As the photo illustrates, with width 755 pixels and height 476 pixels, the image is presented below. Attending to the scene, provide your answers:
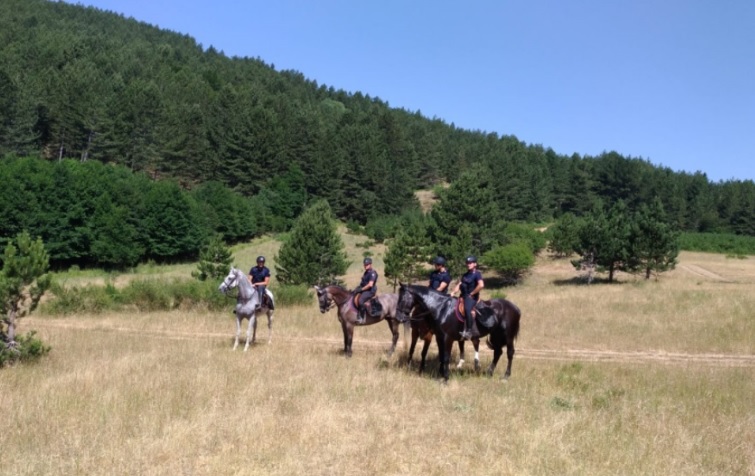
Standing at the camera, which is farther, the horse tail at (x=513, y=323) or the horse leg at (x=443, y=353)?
the horse tail at (x=513, y=323)

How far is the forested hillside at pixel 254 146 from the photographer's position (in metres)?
76.9

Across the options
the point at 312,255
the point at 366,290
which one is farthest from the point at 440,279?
the point at 312,255

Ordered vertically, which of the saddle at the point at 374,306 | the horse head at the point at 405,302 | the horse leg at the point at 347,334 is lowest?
the horse leg at the point at 347,334

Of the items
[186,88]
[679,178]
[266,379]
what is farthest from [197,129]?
[679,178]

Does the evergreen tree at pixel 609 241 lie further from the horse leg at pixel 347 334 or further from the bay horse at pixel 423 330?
the horse leg at pixel 347 334

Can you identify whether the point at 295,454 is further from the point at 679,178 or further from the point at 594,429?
the point at 679,178

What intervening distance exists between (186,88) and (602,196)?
90141 mm

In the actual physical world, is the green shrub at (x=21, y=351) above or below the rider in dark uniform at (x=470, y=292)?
below

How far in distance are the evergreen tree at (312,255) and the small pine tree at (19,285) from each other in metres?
25.6

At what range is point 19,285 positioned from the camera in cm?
1234

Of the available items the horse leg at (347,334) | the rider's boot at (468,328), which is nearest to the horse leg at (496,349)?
the rider's boot at (468,328)

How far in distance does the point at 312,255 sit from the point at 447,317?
90.0 ft

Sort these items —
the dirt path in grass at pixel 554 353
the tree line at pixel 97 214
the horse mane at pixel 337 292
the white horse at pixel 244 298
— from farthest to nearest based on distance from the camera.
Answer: the tree line at pixel 97 214 < the dirt path in grass at pixel 554 353 < the white horse at pixel 244 298 < the horse mane at pixel 337 292

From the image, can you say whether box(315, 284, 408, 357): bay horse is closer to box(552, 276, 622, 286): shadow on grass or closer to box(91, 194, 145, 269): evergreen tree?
box(552, 276, 622, 286): shadow on grass
